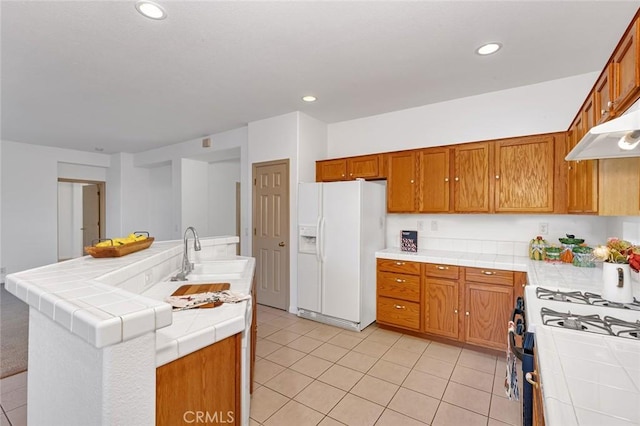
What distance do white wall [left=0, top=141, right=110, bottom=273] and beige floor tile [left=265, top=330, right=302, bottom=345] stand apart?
5247 millimetres

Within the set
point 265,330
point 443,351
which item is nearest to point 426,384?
point 443,351

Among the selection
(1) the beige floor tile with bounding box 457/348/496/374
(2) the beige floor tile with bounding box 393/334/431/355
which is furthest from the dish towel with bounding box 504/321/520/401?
(2) the beige floor tile with bounding box 393/334/431/355

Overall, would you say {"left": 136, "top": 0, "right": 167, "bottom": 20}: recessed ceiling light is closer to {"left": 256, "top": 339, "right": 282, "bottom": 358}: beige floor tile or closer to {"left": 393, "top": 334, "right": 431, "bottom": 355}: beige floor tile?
{"left": 256, "top": 339, "right": 282, "bottom": 358}: beige floor tile

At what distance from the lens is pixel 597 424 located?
2.37 ft

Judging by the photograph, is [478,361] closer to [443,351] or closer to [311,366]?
[443,351]

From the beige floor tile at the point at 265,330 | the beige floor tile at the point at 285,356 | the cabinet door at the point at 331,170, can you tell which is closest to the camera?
the beige floor tile at the point at 285,356

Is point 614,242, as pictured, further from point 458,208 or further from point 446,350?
point 446,350

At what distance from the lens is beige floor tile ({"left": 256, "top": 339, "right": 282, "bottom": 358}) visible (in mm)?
2813

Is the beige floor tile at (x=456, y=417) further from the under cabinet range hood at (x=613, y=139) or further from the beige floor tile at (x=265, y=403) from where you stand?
the under cabinet range hood at (x=613, y=139)

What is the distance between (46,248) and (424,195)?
6.87 meters

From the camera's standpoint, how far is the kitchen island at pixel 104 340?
2.57 ft

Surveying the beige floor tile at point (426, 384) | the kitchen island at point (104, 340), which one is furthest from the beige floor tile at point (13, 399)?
the beige floor tile at point (426, 384)

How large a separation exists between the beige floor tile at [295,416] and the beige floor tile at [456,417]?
0.76m

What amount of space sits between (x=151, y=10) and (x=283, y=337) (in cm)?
298
